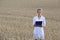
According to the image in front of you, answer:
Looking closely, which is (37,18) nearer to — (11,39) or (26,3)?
(11,39)

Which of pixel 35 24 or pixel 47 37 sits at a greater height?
pixel 35 24

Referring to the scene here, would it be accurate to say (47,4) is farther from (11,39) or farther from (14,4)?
(11,39)

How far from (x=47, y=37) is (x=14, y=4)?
36.8 m

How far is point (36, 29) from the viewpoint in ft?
A: 32.7

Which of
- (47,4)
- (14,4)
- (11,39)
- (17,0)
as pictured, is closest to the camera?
(11,39)

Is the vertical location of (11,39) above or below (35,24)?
below

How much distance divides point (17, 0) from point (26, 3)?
5.01 metres

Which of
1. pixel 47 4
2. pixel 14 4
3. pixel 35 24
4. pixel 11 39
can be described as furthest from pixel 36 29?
pixel 14 4

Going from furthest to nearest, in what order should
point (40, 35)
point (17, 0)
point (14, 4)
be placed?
point (17, 0) < point (14, 4) < point (40, 35)

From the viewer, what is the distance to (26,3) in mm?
49469

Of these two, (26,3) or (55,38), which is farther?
(26,3)

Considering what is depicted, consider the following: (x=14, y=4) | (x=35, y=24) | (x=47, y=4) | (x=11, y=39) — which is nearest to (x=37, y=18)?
(x=35, y=24)

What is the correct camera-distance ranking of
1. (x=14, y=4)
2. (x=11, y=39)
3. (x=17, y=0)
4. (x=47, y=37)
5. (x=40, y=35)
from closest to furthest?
(x=40, y=35), (x=11, y=39), (x=47, y=37), (x=14, y=4), (x=17, y=0)

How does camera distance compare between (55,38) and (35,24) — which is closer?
(35,24)
